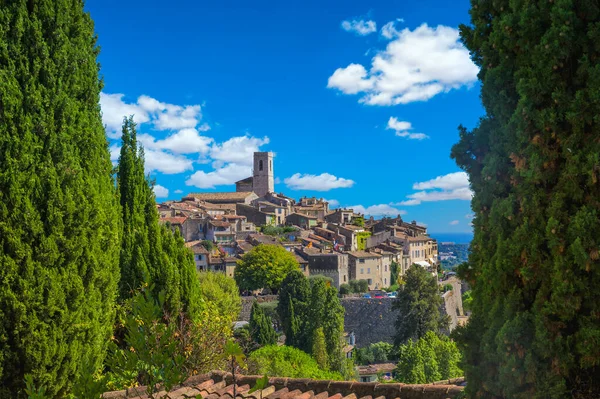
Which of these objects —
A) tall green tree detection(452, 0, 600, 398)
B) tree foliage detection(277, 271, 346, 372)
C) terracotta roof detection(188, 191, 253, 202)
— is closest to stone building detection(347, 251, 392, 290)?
tree foliage detection(277, 271, 346, 372)

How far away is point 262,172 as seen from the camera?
415ft

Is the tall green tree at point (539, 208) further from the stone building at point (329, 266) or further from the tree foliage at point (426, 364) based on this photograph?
the stone building at point (329, 266)

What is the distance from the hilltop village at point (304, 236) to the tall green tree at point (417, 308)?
80.9ft

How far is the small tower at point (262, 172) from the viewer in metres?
126

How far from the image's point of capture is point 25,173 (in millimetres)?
6141

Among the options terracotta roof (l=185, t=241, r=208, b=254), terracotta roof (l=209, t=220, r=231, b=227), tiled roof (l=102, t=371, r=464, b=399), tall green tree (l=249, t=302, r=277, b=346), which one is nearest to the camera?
tiled roof (l=102, t=371, r=464, b=399)

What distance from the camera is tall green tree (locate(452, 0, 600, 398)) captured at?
9.84ft

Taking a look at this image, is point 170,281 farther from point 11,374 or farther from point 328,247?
point 328,247

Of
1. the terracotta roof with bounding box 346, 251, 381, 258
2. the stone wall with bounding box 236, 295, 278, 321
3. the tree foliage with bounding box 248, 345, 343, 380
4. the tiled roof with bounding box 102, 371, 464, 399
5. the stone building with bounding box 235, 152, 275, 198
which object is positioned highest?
the stone building with bounding box 235, 152, 275, 198

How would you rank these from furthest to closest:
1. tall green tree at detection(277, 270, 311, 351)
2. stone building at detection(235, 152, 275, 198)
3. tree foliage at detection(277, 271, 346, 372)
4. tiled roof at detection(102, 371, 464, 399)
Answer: stone building at detection(235, 152, 275, 198)
tall green tree at detection(277, 270, 311, 351)
tree foliage at detection(277, 271, 346, 372)
tiled roof at detection(102, 371, 464, 399)

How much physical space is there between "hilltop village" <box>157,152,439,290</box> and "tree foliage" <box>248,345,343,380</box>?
30664 mm

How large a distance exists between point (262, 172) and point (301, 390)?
396 feet

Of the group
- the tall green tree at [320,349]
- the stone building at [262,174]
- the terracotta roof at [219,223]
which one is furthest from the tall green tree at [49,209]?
the stone building at [262,174]

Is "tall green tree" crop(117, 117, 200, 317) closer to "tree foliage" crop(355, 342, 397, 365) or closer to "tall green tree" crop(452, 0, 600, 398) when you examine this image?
"tall green tree" crop(452, 0, 600, 398)
